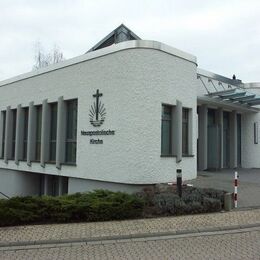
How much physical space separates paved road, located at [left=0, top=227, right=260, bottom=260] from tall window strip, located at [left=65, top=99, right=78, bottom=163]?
9.63 meters

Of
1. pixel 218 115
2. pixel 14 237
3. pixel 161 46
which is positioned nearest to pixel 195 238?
pixel 14 237

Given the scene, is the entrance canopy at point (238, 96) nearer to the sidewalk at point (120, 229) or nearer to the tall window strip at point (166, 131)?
the tall window strip at point (166, 131)

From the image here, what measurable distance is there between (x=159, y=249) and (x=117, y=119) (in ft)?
25.3

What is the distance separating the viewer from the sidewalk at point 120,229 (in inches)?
342

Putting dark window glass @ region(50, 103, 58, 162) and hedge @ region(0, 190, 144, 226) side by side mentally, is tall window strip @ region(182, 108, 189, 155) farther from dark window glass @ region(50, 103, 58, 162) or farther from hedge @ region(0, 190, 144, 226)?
hedge @ region(0, 190, 144, 226)

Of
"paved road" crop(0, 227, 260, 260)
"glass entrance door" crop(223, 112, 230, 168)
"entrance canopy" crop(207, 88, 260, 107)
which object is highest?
"entrance canopy" crop(207, 88, 260, 107)

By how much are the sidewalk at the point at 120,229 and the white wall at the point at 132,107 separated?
13.2 ft

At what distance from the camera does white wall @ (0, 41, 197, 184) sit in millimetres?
14742

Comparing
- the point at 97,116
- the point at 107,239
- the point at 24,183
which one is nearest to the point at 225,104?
the point at 97,116

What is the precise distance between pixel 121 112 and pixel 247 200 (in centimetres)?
523

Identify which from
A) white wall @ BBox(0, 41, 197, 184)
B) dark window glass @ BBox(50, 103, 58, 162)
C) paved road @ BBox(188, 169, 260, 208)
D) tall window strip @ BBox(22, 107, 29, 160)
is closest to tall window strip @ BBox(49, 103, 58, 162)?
dark window glass @ BBox(50, 103, 58, 162)

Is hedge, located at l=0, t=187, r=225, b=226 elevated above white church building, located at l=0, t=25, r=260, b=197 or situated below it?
below

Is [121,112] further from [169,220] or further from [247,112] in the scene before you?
[247,112]

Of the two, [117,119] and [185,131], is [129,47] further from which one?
[185,131]
